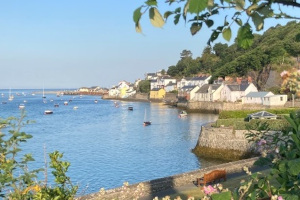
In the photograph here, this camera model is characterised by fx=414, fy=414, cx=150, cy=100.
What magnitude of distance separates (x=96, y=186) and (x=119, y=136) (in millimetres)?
22138

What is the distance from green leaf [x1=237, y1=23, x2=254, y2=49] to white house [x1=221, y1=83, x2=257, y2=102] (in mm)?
70436

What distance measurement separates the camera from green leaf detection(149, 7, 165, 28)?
1.66 m

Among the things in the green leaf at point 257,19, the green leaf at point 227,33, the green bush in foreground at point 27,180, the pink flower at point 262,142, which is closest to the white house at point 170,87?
the pink flower at point 262,142

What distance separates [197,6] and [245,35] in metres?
0.60

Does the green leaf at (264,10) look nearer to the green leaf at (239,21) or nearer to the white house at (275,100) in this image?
the green leaf at (239,21)

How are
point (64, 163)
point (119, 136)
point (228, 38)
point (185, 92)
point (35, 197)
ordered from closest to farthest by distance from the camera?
point (228, 38)
point (35, 197)
point (64, 163)
point (119, 136)
point (185, 92)

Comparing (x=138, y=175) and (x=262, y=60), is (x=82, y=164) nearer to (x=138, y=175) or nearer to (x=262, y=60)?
(x=138, y=175)

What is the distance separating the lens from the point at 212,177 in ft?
45.5

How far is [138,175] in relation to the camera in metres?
23.9

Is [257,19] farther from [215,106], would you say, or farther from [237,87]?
Answer: [237,87]

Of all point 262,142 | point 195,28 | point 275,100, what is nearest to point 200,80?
point 275,100

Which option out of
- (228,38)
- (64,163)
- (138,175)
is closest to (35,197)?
(64,163)

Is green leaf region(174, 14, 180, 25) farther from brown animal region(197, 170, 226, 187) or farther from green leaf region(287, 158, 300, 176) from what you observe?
brown animal region(197, 170, 226, 187)

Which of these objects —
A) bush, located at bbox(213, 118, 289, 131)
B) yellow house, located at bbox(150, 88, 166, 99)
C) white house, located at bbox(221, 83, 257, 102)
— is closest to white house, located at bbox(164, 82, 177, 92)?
yellow house, located at bbox(150, 88, 166, 99)
